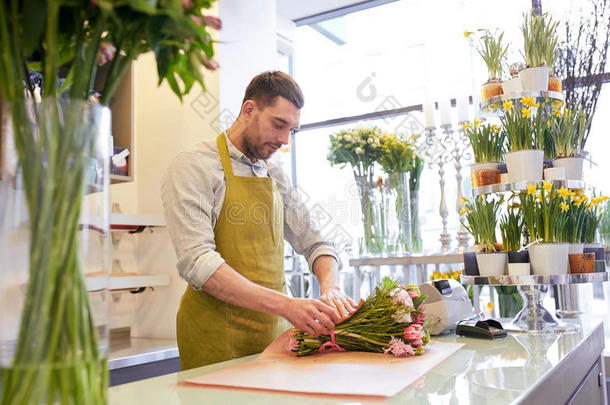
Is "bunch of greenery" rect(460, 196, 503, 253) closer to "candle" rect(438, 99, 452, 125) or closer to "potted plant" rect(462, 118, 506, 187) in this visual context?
"potted plant" rect(462, 118, 506, 187)

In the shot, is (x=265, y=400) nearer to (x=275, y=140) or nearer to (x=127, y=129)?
(x=275, y=140)

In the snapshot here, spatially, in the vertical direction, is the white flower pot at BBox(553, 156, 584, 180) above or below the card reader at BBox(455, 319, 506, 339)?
above

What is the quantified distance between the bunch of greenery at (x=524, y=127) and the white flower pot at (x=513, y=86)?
0.10 m

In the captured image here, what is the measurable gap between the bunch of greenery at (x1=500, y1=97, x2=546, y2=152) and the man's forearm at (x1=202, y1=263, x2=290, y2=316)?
3.13ft

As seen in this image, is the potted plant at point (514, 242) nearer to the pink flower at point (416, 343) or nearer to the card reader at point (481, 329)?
the card reader at point (481, 329)

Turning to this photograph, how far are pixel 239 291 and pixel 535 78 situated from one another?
4.24 feet

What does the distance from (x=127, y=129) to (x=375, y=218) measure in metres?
1.48

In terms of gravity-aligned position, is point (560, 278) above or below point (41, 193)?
below

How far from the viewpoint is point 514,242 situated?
6.03 feet

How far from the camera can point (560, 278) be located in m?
1.73

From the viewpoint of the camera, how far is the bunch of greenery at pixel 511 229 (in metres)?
1.82

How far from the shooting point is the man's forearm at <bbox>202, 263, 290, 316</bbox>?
1.60 metres

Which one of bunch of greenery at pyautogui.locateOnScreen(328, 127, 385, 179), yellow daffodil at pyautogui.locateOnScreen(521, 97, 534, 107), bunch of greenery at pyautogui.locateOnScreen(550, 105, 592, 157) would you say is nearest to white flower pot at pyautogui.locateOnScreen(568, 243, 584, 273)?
bunch of greenery at pyautogui.locateOnScreen(550, 105, 592, 157)

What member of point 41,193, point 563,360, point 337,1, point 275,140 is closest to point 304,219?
point 275,140
